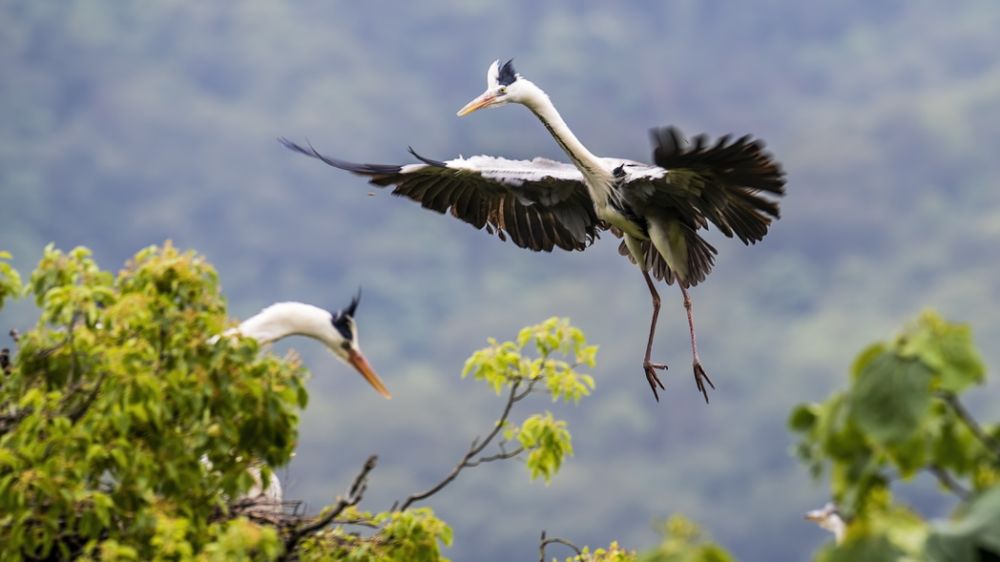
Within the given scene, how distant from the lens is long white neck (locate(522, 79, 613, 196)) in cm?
1027

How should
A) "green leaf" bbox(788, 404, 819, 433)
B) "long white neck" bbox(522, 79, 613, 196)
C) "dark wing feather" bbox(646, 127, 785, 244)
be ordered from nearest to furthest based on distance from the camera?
"green leaf" bbox(788, 404, 819, 433), "dark wing feather" bbox(646, 127, 785, 244), "long white neck" bbox(522, 79, 613, 196)

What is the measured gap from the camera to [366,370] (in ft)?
25.2

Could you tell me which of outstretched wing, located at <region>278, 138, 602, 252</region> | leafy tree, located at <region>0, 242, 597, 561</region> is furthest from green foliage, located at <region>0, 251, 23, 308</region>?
outstretched wing, located at <region>278, 138, 602, 252</region>

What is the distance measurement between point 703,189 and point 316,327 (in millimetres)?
3271

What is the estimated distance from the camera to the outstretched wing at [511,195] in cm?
1077

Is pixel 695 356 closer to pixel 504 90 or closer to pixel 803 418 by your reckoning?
pixel 504 90

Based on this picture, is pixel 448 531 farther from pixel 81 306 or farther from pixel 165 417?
pixel 81 306

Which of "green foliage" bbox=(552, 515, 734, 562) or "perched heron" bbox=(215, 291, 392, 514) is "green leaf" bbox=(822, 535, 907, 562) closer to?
"green foliage" bbox=(552, 515, 734, 562)

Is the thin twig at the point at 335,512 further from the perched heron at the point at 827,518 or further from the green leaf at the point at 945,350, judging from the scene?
the perched heron at the point at 827,518

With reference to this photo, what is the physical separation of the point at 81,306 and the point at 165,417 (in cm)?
72

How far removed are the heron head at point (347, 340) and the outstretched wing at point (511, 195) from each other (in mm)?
3174

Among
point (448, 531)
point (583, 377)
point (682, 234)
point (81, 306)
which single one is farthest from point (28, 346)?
point (682, 234)

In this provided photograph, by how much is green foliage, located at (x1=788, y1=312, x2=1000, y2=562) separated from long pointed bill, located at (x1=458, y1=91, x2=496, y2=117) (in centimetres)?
708

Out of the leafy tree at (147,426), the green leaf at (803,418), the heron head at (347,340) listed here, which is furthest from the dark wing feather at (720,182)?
the green leaf at (803,418)
